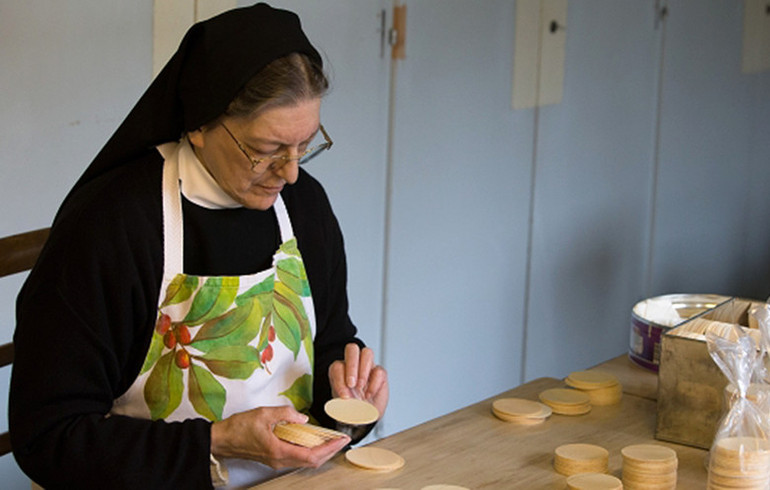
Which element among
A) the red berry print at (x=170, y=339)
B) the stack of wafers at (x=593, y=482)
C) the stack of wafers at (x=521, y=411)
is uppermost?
the red berry print at (x=170, y=339)

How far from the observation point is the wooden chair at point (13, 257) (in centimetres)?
192

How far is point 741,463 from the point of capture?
149 centimetres

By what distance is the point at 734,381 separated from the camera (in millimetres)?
1535

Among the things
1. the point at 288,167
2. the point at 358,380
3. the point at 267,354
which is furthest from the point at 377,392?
the point at 288,167

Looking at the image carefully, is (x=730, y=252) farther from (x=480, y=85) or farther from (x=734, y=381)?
(x=734, y=381)

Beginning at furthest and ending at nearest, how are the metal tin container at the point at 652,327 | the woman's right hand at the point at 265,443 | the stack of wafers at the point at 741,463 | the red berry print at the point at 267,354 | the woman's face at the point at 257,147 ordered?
the metal tin container at the point at 652,327 < the red berry print at the point at 267,354 < the woman's face at the point at 257,147 < the woman's right hand at the point at 265,443 < the stack of wafers at the point at 741,463

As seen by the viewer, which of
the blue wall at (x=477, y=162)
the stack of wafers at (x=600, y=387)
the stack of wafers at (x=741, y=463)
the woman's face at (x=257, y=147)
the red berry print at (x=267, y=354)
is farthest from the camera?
the blue wall at (x=477, y=162)

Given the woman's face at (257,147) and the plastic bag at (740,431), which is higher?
the woman's face at (257,147)

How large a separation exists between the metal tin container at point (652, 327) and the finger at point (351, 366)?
0.72 m

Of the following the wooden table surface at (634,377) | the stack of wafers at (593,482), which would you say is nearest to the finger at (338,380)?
the stack of wafers at (593,482)

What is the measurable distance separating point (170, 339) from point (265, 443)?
329 millimetres

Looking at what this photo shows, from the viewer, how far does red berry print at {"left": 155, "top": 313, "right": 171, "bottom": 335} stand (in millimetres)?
1801

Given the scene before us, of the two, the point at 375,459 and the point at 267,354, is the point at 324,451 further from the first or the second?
the point at 267,354

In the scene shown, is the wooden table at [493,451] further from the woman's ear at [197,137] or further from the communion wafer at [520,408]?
the woman's ear at [197,137]
